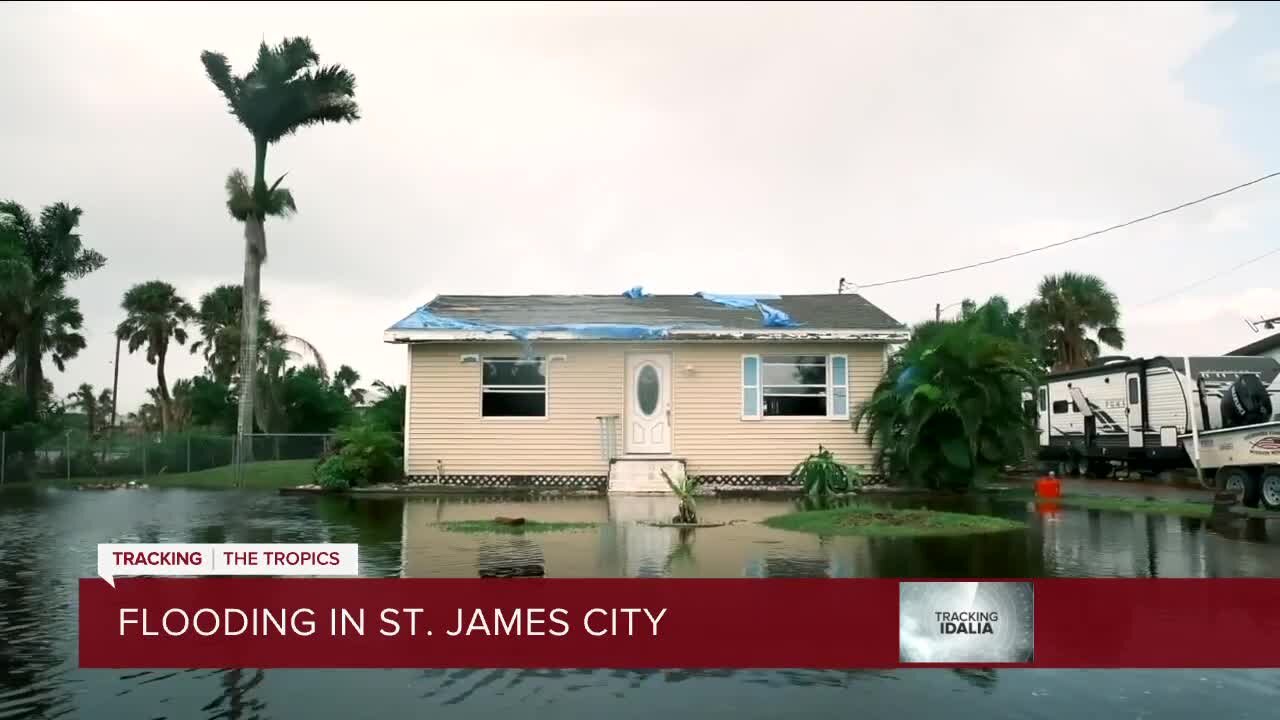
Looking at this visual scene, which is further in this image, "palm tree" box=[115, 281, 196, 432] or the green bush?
"palm tree" box=[115, 281, 196, 432]

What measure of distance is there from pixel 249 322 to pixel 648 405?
1481cm

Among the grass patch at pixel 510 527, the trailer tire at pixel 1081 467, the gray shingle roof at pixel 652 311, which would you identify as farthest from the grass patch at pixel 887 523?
the trailer tire at pixel 1081 467

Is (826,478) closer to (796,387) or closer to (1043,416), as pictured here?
(796,387)

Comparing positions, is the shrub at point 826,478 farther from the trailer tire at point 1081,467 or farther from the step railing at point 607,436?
the trailer tire at point 1081,467

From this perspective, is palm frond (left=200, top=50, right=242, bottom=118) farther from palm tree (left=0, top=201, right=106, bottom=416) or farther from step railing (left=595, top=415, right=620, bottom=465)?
step railing (left=595, top=415, right=620, bottom=465)

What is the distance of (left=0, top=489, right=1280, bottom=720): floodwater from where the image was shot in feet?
16.4

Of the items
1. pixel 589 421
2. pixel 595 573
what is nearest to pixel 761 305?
pixel 589 421

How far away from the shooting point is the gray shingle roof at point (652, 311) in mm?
21172

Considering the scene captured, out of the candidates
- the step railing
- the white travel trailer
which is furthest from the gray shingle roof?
the white travel trailer

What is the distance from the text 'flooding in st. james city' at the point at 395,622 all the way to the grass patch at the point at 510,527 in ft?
16.0

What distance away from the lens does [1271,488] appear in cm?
1448

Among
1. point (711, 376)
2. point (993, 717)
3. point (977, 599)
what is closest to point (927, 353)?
point (711, 376)

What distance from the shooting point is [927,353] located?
61.2 ft

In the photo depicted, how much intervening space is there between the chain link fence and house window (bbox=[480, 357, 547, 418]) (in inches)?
331
